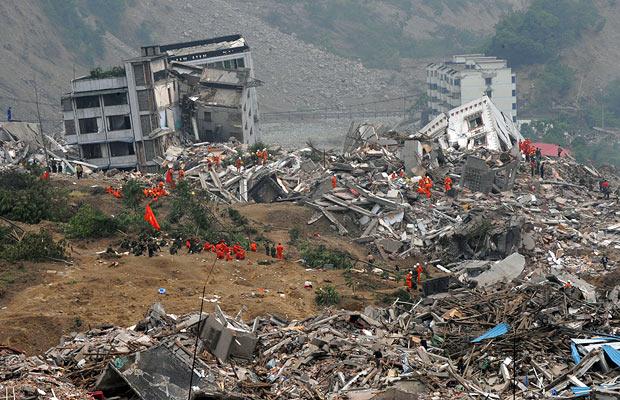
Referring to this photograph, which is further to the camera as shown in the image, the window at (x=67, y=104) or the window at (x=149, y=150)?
the window at (x=149, y=150)

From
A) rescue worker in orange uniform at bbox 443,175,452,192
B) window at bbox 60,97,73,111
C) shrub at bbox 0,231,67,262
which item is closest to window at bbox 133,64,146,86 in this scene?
window at bbox 60,97,73,111

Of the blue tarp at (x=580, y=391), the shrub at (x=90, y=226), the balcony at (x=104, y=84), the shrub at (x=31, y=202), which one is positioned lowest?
the blue tarp at (x=580, y=391)

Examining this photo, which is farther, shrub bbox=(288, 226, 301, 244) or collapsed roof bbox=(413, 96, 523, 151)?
collapsed roof bbox=(413, 96, 523, 151)

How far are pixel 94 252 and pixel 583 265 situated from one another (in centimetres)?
1054

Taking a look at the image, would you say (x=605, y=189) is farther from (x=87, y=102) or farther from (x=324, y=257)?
(x=87, y=102)

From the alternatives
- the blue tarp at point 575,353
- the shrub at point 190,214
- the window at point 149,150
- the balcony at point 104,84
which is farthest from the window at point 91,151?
the blue tarp at point 575,353

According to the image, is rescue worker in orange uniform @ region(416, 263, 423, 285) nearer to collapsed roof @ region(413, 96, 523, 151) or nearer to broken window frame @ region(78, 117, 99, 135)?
collapsed roof @ region(413, 96, 523, 151)

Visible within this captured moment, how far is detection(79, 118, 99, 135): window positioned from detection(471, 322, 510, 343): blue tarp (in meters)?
25.0

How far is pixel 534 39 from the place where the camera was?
6969cm

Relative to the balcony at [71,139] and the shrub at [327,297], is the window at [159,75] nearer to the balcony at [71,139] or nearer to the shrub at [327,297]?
the balcony at [71,139]

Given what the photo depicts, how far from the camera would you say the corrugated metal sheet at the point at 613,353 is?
13.9m

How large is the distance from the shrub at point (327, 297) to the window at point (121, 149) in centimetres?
1980

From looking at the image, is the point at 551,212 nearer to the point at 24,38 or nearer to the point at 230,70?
the point at 230,70

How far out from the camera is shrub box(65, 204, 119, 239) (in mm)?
22422
